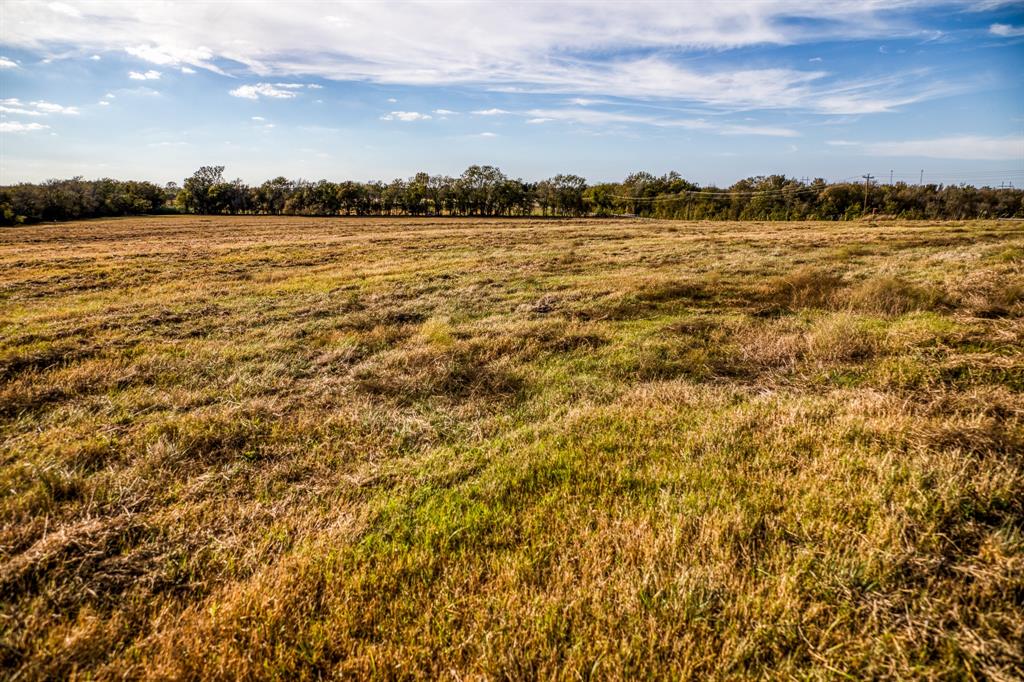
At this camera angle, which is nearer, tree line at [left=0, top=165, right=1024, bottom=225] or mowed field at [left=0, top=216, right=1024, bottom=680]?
mowed field at [left=0, top=216, right=1024, bottom=680]

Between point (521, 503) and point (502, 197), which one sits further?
point (502, 197)

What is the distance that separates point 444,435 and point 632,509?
2881 mm

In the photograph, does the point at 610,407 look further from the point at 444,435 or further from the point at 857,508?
the point at 857,508

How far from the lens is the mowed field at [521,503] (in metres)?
3.01

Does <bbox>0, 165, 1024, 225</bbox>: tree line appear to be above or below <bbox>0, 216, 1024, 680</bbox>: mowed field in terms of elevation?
above

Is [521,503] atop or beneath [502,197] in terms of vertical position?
beneath

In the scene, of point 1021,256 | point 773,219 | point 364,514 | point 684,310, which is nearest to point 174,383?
point 364,514

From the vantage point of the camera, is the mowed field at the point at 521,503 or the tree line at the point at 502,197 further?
the tree line at the point at 502,197

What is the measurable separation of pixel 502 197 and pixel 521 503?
114 meters

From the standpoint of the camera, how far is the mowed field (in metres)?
3.01

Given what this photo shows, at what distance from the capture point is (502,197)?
113 meters

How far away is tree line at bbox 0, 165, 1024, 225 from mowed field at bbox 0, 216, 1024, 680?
98521 millimetres

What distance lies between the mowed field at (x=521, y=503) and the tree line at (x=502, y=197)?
3879 inches

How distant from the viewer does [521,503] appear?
15.0ft
